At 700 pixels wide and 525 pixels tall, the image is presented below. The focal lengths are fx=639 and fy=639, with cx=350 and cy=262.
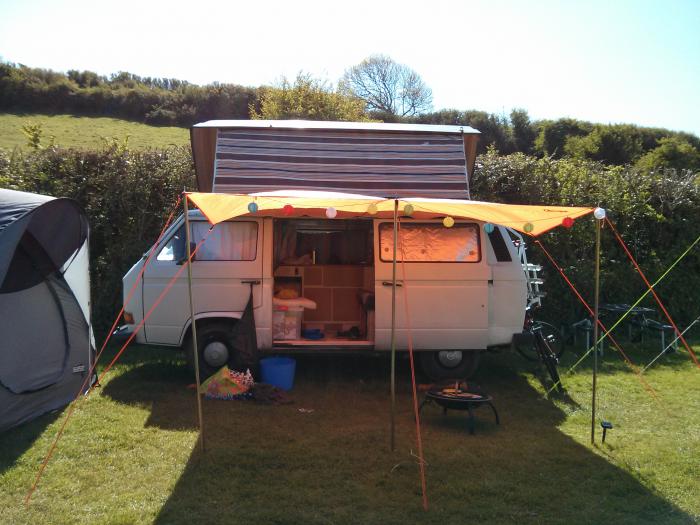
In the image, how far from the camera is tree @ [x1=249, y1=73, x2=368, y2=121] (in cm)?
1634

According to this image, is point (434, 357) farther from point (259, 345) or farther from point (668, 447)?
point (668, 447)

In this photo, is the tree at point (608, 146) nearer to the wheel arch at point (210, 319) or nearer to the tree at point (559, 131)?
the tree at point (559, 131)

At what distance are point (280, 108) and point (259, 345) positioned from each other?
11.0 metres

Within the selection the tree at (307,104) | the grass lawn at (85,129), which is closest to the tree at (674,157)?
the tree at (307,104)

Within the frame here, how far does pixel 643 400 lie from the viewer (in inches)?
285

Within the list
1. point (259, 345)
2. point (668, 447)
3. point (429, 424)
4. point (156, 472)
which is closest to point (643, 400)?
point (668, 447)

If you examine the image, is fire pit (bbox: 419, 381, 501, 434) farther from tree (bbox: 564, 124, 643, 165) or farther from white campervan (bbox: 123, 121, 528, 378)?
tree (bbox: 564, 124, 643, 165)

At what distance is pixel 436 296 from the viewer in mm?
7215

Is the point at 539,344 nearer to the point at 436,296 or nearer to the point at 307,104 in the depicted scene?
the point at 436,296

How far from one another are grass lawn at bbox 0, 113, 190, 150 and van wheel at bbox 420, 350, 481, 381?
21153 mm

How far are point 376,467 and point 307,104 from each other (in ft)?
42.6

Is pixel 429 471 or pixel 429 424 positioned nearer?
pixel 429 471

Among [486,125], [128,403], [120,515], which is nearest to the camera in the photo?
[120,515]

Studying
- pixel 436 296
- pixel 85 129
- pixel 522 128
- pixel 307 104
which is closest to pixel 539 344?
pixel 436 296
